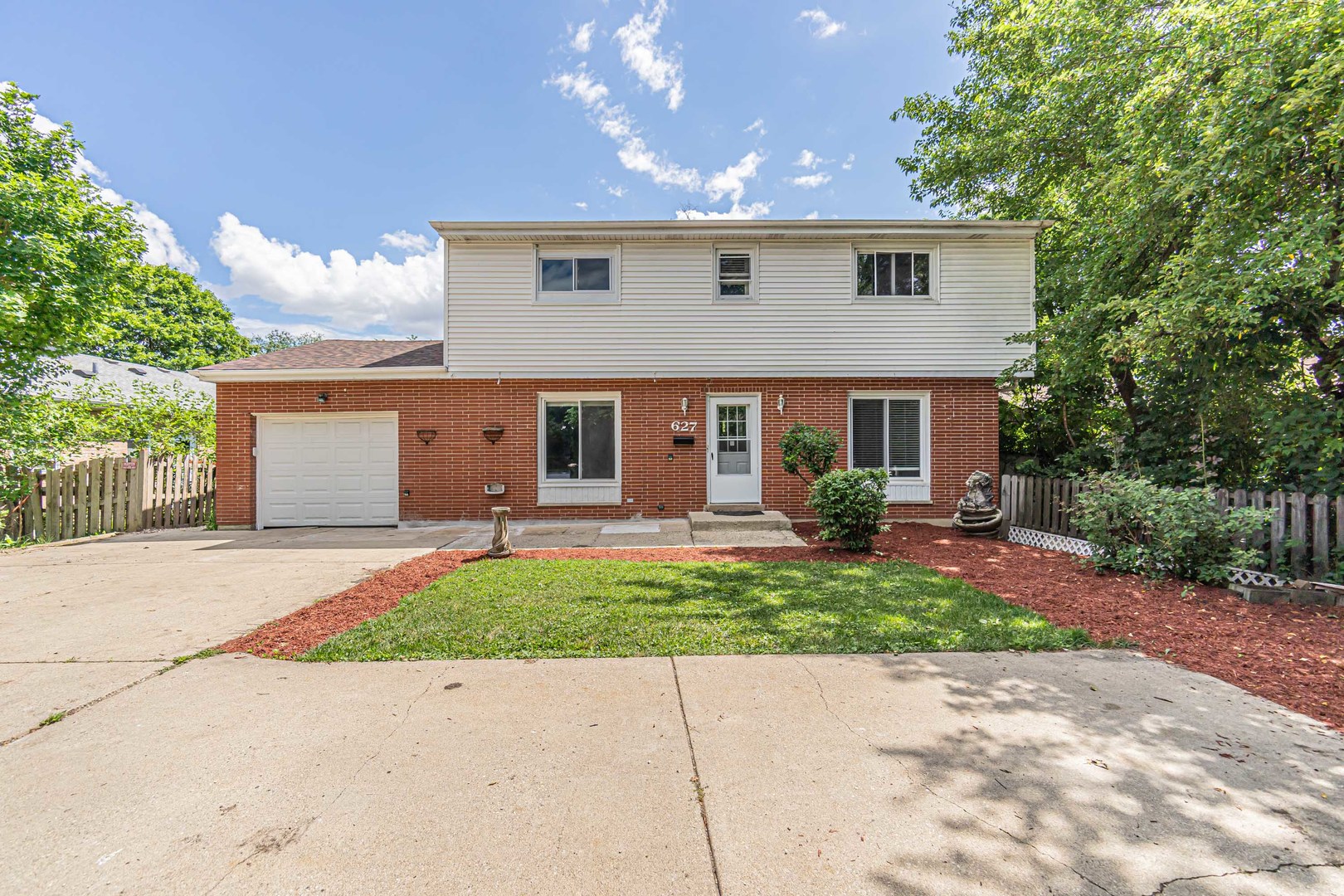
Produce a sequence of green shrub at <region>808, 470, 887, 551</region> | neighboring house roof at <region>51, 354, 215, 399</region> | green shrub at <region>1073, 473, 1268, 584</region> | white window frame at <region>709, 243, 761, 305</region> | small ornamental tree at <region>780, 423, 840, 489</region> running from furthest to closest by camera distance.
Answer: neighboring house roof at <region>51, 354, 215, 399</region>, white window frame at <region>709, 243, 761, 305</region>, small ornamental tree at <region>780, 423, 840, 489</region>, green shrub at <region>808, 470, 887, 551</region>, green shrub at <region>1073, 473, 1268, 584</region>

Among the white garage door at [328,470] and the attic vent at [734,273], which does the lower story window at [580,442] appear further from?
the attic vent at [734,273]

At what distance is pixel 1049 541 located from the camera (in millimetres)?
7426

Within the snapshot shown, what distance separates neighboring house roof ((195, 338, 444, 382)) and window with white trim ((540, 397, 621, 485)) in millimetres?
2368

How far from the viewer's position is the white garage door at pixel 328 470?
384 inches

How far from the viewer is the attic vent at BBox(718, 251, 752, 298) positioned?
9.80m

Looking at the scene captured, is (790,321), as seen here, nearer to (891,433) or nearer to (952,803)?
(891,433)

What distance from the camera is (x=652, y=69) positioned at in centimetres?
1107

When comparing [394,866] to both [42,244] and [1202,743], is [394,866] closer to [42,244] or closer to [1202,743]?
[1202,743]

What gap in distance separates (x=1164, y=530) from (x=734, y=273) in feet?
24.2

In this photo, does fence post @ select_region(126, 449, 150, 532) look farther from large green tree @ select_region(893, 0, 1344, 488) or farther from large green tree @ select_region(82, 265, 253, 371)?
large green tree @ select_region(82, 265, 253, 371)

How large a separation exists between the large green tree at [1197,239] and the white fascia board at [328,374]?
10.8m

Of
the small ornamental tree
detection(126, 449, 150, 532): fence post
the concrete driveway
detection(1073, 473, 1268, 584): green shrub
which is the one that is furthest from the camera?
detection(126, 449, 150, 532): fence post

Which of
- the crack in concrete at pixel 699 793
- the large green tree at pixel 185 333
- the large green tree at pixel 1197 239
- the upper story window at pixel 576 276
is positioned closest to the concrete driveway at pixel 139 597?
the crack in concrete at pixel 699 793

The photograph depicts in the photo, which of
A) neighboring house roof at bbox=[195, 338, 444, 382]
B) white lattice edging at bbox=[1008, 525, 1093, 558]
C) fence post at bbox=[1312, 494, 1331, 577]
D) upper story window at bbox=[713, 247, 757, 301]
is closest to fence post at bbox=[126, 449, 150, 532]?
neighboring house roof at bbox=[195, 338, 444, 382]
